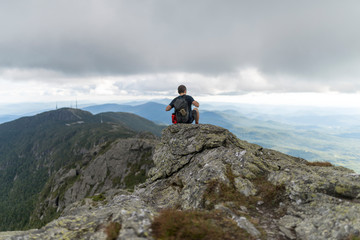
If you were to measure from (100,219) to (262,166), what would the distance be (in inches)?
447

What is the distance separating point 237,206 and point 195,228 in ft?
15.1

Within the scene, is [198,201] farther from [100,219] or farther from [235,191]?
[100,219]

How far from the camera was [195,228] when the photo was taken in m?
6.02

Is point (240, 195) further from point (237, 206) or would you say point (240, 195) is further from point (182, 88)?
point (182, 88)

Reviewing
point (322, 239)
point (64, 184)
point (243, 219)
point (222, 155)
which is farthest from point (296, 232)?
point (64, 184)

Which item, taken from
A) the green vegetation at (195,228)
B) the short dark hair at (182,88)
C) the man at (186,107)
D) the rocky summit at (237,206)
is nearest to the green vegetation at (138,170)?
the man at (186,107)

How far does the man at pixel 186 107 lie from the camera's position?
17.2m

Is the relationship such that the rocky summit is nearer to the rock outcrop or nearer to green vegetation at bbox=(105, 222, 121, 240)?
Answer: green vegetation at bbox=(105, 222, 121, 240)

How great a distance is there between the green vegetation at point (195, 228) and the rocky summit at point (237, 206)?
35 millimetres

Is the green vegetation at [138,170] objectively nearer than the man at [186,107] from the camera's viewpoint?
No

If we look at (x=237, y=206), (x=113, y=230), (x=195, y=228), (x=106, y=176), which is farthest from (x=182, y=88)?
(x=106, y=176)

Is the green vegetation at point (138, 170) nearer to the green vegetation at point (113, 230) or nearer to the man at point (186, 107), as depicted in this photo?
the man at point (186, 107)

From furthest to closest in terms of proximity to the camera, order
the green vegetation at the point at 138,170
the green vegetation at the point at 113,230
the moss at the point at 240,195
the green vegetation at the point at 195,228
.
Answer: the green vegetation at the point at 138,170 → the moss at the point at 240,195 → the green vegetation at the point at 113,230 → the green vegetation at the point at 195,228

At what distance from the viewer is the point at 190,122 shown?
20047 mm
